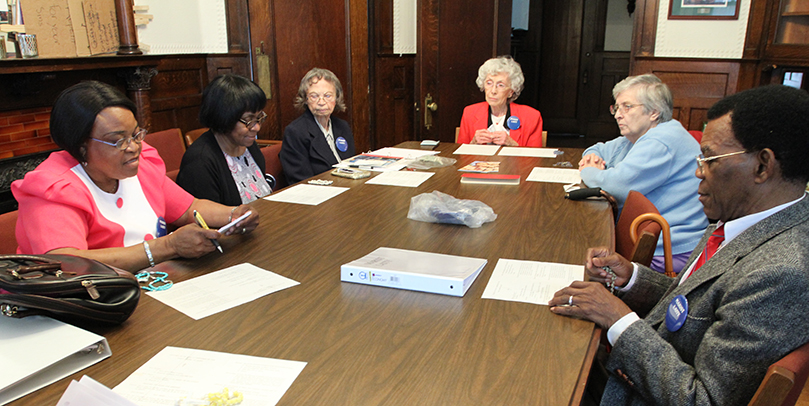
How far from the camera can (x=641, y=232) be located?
72.7 inches

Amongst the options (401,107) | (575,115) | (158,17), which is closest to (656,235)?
(158,17)

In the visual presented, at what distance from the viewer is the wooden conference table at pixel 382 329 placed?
40.8 inches

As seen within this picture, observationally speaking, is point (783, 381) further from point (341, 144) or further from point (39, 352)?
point (341, 144)

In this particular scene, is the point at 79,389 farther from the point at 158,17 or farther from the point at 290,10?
the point at 290,10

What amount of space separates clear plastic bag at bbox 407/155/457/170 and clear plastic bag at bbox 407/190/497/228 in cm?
92

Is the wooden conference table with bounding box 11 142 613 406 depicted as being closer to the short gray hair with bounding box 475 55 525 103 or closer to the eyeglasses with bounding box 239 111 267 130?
the eyeglasses with bounding box 239 111 267 130

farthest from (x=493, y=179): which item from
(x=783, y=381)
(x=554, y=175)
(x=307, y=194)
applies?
(x=783, y=381)

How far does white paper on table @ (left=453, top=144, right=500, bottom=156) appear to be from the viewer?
352 cm

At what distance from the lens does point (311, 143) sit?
3.32 meters

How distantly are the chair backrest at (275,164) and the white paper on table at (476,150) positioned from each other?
106cm

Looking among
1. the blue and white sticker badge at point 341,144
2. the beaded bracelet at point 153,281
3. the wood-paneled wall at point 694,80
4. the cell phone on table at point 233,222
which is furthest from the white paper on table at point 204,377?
the wood-paneled wall at point 694,80

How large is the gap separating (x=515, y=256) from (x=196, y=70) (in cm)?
366

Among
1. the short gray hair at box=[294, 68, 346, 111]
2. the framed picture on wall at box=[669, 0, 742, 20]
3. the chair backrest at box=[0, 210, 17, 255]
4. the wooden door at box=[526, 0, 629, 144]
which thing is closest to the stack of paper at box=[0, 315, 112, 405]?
the chair backrest at box=[0, 210, 17, 255]

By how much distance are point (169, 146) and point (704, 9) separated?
442cm
